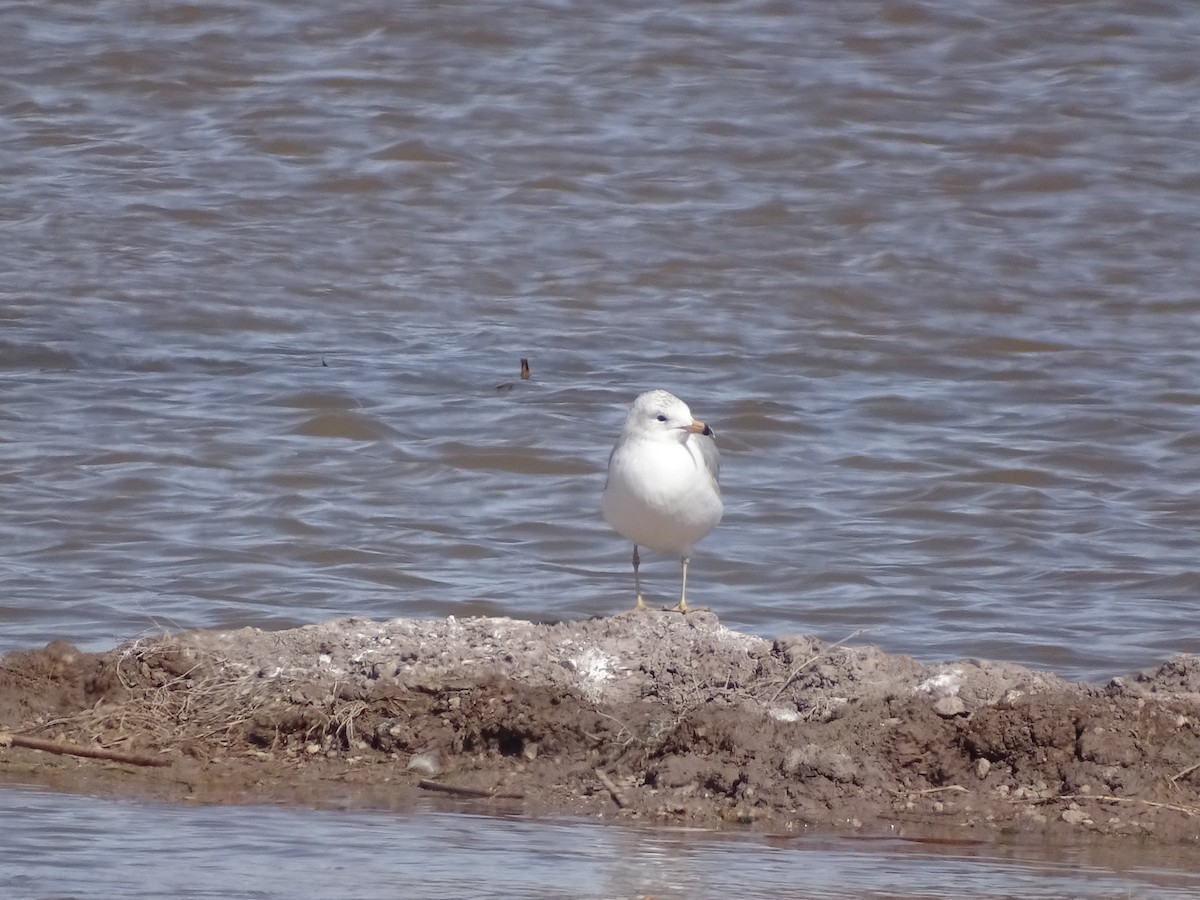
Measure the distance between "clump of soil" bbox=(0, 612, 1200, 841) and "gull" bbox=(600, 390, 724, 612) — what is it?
75 cm

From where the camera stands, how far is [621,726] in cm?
521

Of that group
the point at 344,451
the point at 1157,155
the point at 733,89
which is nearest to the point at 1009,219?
the point at 1157,155

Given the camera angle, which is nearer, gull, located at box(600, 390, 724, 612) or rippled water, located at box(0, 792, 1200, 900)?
rippled water, located at box(0, 792, 1200, 900)

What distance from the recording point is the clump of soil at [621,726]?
4.86 metres

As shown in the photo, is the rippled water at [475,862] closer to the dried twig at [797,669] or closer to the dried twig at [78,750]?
the dried twig at [78,750]

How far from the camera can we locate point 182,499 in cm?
897

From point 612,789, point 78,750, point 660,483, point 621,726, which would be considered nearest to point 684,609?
point 660,483

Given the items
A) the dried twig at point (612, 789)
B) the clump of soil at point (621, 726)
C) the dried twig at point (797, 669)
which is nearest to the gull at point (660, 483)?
the clump of soil at point (621, 726)

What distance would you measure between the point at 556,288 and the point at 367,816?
26.6 ft

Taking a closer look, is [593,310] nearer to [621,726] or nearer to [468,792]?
[621,726]

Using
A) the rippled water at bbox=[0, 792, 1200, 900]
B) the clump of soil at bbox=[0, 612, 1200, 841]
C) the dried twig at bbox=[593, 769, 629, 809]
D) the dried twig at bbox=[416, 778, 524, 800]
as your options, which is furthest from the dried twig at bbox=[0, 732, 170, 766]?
the dried twig at bbox=[593, 769, 629, 809]

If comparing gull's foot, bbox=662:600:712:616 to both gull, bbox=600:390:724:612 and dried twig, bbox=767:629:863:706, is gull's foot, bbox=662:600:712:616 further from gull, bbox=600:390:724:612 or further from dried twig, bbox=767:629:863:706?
dried twig, bbox=767:629:863:706

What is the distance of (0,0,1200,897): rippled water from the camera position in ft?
26.4

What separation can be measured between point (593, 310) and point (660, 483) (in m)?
5.88
